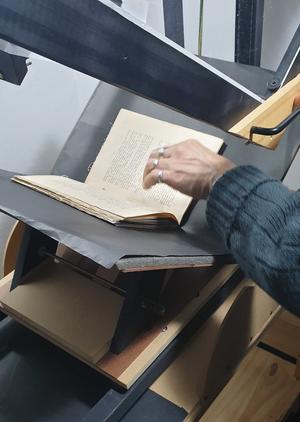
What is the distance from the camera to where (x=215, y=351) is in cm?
86

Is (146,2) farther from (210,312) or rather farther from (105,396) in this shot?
(105,396)

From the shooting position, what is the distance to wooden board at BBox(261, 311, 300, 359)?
1.01m

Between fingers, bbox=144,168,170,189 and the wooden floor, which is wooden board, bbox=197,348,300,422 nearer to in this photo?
the wooden floor

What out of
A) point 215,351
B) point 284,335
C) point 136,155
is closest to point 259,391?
point 215,351

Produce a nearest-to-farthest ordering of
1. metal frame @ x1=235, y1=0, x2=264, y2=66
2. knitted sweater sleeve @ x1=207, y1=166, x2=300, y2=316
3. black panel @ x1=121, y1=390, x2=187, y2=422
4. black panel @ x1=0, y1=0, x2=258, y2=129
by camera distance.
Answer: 1. black panel @ x1=0, y1=0, x2=258, y2=129
2. knitted sweater sleeve @ x1=207, y1=166, x2=300, y2=316
3. black panel @ x1=121, y1=390, x2=187, y2=422
4. metal frame @ x1=235, y1=0, x2=264, y2=66

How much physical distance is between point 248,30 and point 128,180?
1.84 ft

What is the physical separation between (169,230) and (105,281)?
156mm

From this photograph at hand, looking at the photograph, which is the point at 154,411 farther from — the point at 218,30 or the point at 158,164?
the point at 218,30

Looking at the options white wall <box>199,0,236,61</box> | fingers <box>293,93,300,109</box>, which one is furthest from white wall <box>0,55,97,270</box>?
fingers <box>293,93,300,109</box>

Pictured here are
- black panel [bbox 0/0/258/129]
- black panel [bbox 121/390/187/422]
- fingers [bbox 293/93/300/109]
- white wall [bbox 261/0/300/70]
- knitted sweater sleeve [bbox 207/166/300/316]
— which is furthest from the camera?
white wall [bbox 261/0/300/70]

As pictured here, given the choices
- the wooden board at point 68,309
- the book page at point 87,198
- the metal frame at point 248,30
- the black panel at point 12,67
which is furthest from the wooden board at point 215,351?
the metal frame at point 248,30

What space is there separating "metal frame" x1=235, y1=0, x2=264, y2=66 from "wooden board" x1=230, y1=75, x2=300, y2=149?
1.16 feet

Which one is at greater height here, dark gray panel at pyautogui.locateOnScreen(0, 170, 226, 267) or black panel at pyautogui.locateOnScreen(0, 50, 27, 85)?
black panel at pyautogui.locateOnScreen(0, 50, 27, 85)

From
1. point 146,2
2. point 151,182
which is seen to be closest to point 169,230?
point 151,182
